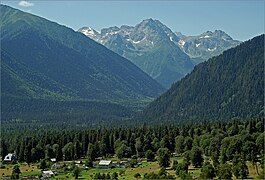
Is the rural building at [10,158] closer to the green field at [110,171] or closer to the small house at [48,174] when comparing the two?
the green field at [110,171]

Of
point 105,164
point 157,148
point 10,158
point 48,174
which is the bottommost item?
point 48,174

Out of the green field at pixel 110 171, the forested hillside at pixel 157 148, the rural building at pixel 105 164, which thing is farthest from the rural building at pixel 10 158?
the rural building at pixel 105 164

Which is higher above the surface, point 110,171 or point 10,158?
point 10,158

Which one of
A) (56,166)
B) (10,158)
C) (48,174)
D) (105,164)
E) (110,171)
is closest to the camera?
(48,174)

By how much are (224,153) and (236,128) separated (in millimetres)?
33803

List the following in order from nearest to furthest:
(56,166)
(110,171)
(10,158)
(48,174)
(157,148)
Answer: (48,174)
(110,171)
(56,166)
(157,148)
(10,158)

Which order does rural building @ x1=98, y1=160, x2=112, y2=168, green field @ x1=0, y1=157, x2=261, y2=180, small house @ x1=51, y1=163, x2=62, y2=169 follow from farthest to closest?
small house @ x1=51, y1=163, x2=62, y2=169 → rural building @ x1=98, y1=160, x2=112, y2=168 → green field @ x1=0, y1=157, x2=261, y2=180

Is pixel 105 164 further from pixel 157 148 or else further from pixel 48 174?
pixel 157 148

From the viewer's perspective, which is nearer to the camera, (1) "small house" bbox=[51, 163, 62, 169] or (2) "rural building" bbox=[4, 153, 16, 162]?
(1) "small house" bbox=[51, 163, 62, 169]

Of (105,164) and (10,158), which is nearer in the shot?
(105,164)

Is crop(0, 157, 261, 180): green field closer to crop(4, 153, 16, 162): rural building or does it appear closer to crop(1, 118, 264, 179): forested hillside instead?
crop(1, 118, 264, 179): forested hillside

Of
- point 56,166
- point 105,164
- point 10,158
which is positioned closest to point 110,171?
point 105,164

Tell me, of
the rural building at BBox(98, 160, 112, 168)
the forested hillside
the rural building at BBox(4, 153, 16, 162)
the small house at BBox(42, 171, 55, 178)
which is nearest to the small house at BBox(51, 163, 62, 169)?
the forested hillside

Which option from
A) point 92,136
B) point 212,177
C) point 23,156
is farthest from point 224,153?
point 23,156
